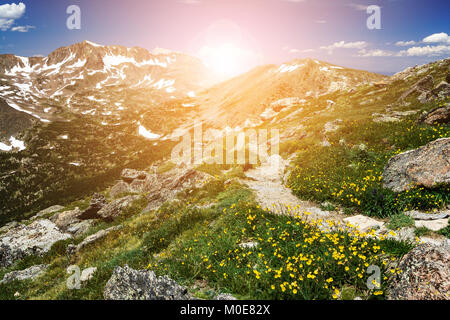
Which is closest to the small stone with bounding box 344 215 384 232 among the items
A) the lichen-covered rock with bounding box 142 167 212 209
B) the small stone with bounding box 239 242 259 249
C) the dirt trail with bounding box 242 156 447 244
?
the dirt trail with bounding box 242 156 447 244

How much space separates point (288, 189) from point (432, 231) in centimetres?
819

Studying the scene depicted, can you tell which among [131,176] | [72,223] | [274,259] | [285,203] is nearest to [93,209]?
[72,223]

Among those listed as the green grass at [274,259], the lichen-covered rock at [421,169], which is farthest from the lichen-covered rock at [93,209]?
the lichen-covered rock at [421,169]

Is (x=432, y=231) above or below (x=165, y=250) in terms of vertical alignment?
above

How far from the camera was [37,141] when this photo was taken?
18300 cm

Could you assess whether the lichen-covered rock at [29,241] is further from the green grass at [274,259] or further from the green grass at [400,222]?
the green grass at [400,222]

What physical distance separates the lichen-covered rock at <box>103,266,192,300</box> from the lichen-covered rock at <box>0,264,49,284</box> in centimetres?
1115

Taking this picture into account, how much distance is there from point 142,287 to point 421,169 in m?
12.1

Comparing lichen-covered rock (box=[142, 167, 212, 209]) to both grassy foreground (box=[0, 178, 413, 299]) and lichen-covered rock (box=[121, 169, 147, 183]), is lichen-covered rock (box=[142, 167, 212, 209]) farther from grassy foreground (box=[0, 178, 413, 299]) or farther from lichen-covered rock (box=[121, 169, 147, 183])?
lichen-covered rock (box=[121, 169, 147, 183])

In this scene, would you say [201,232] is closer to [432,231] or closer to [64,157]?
[432,231]

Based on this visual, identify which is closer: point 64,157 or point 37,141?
point 64,157
